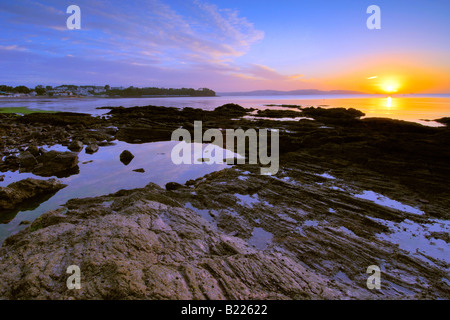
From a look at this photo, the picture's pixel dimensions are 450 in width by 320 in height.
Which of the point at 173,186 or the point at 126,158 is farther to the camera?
the point at 126,158

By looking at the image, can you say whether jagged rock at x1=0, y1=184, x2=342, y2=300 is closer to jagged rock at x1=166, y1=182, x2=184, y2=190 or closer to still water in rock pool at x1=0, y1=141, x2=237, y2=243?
still water in rock pool at x1=0, y1=141, x2=237, y2=243

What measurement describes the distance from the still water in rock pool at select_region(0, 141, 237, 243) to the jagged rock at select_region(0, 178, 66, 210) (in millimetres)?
585

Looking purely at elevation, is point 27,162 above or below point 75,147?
below

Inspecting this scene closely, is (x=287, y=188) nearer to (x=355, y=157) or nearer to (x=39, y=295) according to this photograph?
(x=355, y=157)

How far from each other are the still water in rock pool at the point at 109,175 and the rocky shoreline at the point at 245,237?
1.30 m

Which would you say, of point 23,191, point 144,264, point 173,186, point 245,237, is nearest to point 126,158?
point 173,186

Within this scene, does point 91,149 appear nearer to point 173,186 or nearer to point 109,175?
A: point 109,175

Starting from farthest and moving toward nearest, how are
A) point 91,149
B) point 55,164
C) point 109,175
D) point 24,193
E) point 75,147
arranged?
1. point 75,147
2. point 91,149
3. point 55,164
4. point 109,175
5. point 24,193

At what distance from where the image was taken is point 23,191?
1178cm

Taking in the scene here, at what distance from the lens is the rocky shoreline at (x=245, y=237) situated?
543 cm

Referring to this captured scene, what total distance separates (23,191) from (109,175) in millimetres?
4932

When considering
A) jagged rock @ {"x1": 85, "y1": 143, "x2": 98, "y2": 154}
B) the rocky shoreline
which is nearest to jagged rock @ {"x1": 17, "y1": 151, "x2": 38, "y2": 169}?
the rocky shoreline

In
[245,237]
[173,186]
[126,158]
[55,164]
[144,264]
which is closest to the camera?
[144,264]

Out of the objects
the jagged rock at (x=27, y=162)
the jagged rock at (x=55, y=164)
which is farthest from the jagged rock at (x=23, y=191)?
the jagged rock at (x=27, y=162)
